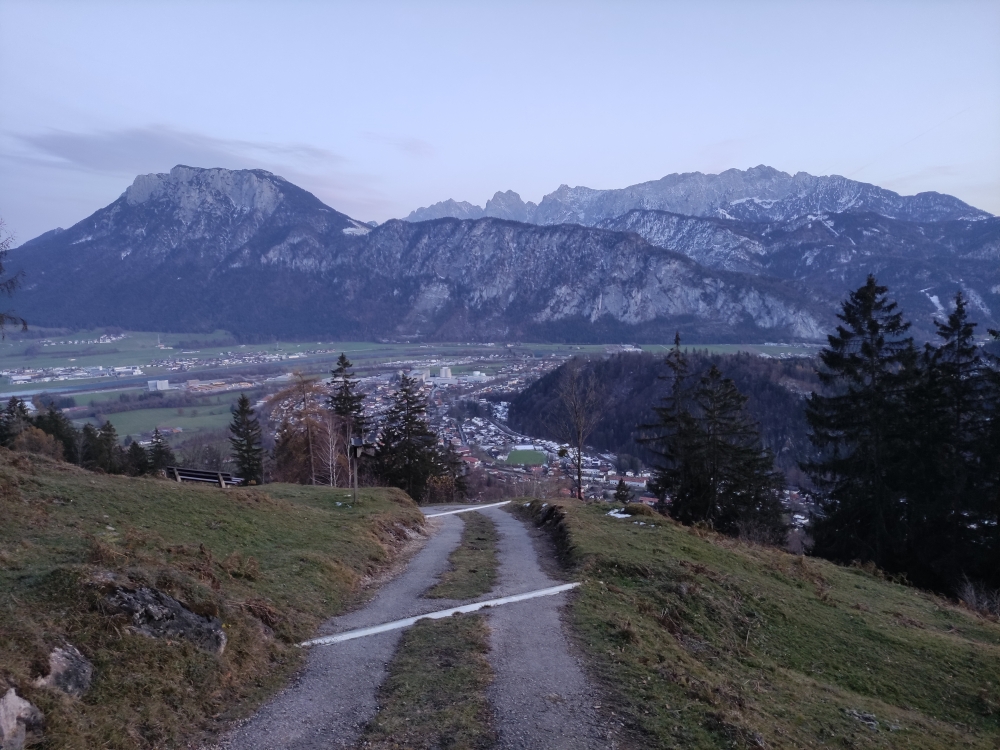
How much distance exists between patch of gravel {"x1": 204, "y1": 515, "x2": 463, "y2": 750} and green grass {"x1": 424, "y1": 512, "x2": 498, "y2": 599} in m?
0.89

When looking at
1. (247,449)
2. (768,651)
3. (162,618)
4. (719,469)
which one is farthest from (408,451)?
(162,618)

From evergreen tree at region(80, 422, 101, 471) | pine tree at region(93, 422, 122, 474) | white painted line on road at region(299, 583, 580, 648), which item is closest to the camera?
white painted line on road at region(299, 583, 580, 648)

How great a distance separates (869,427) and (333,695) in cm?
2675

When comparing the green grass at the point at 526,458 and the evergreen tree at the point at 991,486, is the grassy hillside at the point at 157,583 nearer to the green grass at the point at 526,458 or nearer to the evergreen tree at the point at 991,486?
the evergreen tree at the point at 991,486

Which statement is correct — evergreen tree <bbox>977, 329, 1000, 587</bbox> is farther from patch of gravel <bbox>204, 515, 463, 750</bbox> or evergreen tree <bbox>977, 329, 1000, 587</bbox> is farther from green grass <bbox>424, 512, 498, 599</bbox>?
patch of gravel <bbox>204, 515, 463, 750</bbox>

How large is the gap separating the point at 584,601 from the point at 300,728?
6.51m

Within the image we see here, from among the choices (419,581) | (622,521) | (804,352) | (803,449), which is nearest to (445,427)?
(803,449)

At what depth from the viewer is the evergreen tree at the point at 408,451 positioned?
42.6 m

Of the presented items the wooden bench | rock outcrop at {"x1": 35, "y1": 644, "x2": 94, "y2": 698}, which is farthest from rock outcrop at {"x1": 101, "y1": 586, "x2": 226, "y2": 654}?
the wooden bench

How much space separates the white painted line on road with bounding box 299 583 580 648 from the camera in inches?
393

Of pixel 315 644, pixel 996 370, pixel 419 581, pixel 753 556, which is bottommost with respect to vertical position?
pixel 753 556

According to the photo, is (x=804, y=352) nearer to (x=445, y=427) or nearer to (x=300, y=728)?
(x=445, y=427)

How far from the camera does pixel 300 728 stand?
6949 mm

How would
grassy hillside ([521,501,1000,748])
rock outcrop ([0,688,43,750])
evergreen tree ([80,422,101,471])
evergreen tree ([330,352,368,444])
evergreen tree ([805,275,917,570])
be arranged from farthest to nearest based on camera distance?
evergreen tree ([330,352,368,444]) < evergreen tree ([80,422,101,471]) < evergreen tree ([805,275,917,570]) < grassy hillside ([521,501,1000,748]) < rock outcrop ([0,688,43,750])
